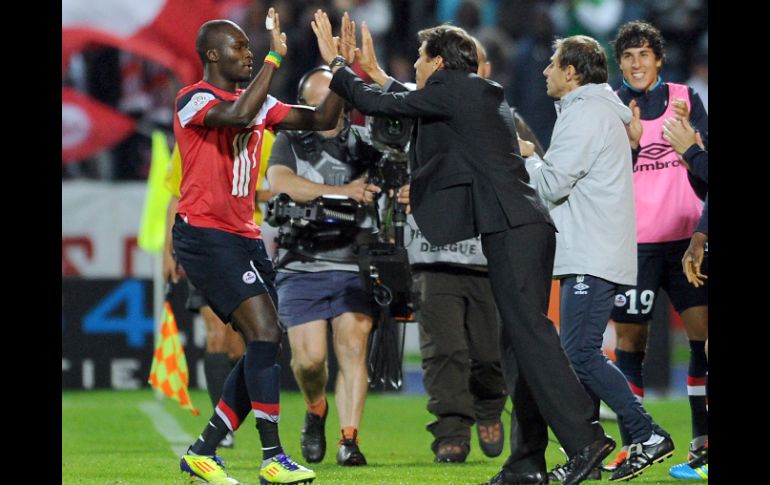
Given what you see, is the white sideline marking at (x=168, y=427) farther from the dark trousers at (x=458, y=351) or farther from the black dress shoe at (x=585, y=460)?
the black dress shoe at (x=585, y=460)

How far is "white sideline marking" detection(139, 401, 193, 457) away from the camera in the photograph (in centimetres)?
848

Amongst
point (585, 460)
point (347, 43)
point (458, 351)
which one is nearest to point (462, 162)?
point (347, 43)

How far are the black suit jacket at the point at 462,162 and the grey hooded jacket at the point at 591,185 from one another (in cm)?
30

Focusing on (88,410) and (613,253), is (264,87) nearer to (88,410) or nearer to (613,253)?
(613,253)

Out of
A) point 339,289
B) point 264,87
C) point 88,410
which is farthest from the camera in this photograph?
point 88,410

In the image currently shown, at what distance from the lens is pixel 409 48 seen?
16.7 meters

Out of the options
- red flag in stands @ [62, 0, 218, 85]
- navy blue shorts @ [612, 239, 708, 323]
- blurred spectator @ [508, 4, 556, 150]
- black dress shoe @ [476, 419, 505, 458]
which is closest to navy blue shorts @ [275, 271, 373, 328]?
black dress shoe @ [476, 419, 505, 458]
